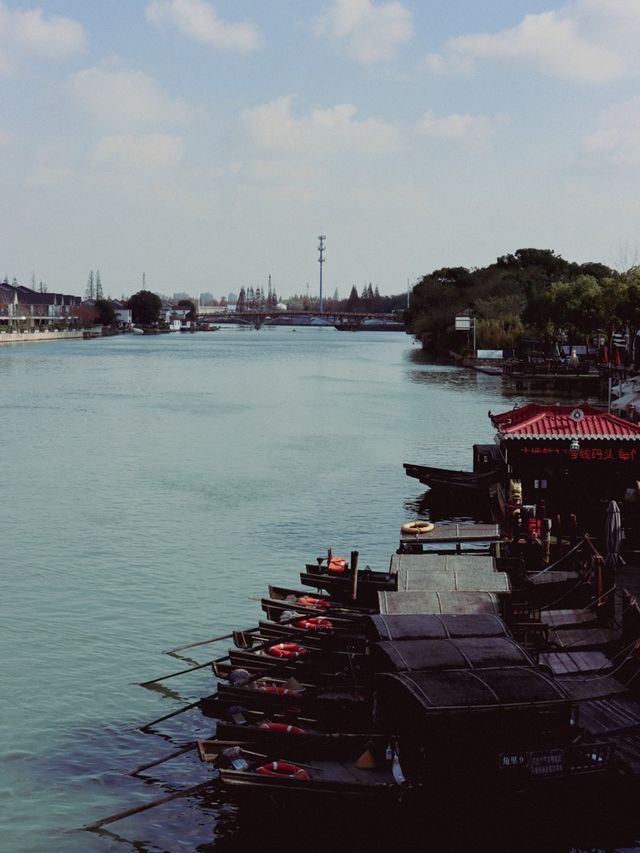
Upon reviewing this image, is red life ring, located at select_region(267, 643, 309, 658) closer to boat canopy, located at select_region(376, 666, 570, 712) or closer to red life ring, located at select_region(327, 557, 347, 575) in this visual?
boat canopy, located at select_region(376, 666, 570, 712)

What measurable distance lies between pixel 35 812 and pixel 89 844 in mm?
1737

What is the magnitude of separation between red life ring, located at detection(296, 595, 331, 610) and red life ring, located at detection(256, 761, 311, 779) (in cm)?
932

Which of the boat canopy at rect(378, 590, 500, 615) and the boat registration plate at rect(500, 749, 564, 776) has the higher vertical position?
the boat canopy at rect(378, 590, 500, 615)

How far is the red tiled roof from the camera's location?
124 ft

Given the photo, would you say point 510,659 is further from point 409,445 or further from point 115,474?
point 409,445

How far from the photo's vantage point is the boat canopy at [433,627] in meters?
21.4

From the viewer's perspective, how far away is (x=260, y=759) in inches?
789

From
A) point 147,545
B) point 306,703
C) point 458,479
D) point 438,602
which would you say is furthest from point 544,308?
point 306,703

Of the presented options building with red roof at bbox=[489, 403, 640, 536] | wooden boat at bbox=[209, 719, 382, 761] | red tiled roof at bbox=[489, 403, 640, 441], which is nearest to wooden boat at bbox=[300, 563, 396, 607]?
wooden boat at bbox=[209, 719, 382, 761]

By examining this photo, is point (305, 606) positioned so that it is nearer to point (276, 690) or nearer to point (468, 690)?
point (276, 690)

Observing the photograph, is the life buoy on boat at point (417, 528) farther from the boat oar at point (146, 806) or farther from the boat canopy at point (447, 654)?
the boat oar at point (146, 806)

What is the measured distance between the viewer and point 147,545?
4347 centimetres

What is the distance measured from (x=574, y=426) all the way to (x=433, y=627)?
59.6 ft

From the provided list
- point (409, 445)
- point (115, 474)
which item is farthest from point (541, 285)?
point (115, 474)
